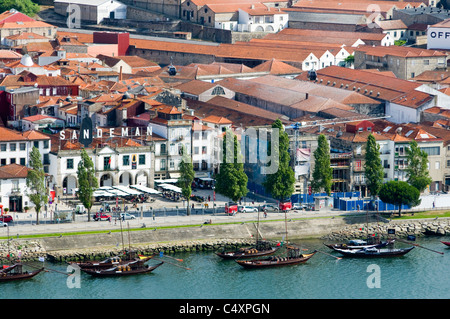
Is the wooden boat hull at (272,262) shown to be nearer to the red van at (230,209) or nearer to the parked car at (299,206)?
the red van at (230,209)

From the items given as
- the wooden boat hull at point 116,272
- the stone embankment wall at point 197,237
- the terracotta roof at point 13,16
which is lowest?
the wooden boat hull at point 116,272

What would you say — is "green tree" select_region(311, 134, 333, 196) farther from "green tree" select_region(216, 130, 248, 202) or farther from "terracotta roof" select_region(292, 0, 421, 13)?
"terracotta roof" select_region(292, 0, 421, 13)

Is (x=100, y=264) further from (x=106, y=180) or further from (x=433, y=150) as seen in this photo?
Result: (x=433, y=150)

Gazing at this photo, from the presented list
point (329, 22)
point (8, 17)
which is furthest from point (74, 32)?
point (329, 22)

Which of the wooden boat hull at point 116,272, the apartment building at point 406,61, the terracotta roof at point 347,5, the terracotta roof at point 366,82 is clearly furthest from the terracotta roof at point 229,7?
the wooden boat hull at point 116,272

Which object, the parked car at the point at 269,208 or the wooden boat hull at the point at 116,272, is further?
the parked car at the point at 269,208

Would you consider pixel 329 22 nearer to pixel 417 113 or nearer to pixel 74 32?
pixel 74 32

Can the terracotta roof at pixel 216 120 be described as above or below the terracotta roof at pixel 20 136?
above
